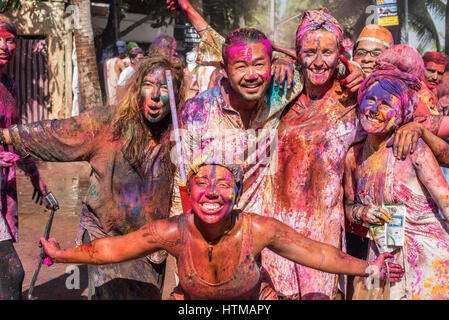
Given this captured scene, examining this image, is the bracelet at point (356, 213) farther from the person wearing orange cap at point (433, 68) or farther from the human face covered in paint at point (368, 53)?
the person wearing orange cap at point (433, 68)

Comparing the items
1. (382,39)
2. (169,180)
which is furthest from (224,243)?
(382,39)

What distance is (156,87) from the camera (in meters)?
3.37

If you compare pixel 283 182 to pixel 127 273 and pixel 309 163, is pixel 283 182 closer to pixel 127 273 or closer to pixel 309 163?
pixel 309 163

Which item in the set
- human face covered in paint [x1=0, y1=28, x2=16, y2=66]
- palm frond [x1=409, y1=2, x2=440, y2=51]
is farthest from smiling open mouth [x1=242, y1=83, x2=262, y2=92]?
palm frond [x1=409, y1=2, x2=440, y2=51]

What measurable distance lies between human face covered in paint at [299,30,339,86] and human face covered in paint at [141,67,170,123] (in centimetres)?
99

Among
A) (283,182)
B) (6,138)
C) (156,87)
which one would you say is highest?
(156,87)

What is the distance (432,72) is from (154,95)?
3703 millimetres

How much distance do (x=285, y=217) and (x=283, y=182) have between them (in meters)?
0.25

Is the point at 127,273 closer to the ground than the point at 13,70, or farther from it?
closer to the ground

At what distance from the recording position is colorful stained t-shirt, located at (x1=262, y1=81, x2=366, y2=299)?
364 centimetres

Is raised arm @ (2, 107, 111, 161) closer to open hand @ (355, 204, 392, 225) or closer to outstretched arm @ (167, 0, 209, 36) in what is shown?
outstretched arm @ (167, 0, 209, 36)

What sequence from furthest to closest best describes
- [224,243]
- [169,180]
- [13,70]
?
[13,70] → [169,180] → [224,243]

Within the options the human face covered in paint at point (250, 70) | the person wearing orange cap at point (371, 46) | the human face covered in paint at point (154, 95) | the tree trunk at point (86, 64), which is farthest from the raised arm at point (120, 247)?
the tree trunk at point (86, 64)

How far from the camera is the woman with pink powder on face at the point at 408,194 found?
3184mm
